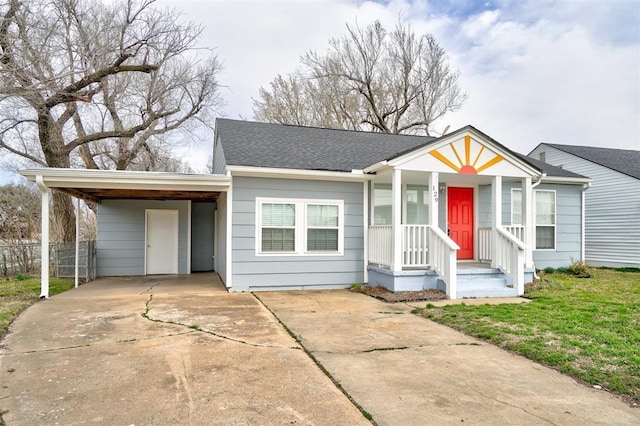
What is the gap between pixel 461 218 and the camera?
9656 mm

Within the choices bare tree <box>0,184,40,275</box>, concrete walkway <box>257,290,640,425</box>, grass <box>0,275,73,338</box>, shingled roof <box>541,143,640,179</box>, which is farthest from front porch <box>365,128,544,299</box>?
bare tree <box>0,184,40,275</box>

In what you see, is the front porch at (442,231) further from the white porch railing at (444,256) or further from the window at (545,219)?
the window at (545,219)

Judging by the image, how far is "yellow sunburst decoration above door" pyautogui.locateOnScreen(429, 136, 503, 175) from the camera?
778 cm

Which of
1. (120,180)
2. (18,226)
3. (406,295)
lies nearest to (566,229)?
(406,295)

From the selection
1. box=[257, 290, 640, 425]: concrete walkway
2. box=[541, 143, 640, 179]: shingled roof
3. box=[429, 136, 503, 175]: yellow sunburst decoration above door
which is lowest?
box=[257, 290, 640, 425]: concrete walkway

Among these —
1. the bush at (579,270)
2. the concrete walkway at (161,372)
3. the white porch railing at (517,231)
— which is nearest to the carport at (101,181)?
the concrete walkway at (161,372)

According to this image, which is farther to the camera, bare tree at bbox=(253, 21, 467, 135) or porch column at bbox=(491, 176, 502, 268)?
bare tree at bbox=(253, 21, 467, 135)

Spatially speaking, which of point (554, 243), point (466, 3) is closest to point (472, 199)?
point (554, 243)

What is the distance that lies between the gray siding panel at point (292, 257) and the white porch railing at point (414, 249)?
1.22m

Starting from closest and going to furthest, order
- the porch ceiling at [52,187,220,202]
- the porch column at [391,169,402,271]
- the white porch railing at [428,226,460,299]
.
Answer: the white porch railing at [428,226,460,299] → the porch column at [391,169,402,271] → the porch ceiling at [52,187,220,202]

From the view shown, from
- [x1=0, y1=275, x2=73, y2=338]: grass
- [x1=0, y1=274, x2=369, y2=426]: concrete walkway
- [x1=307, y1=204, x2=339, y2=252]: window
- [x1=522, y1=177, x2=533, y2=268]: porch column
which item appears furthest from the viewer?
[x1=307, y1=204, x2=339, y2=252]: window

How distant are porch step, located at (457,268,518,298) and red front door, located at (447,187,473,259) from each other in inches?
62.8

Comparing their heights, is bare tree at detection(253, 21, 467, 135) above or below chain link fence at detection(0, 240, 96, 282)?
above

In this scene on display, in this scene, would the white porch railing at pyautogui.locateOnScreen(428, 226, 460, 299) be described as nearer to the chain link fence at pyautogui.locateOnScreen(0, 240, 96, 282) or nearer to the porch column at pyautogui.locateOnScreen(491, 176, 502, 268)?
the porch column at pyautogui.locateOnScreen(491, 176, 502, 268)
